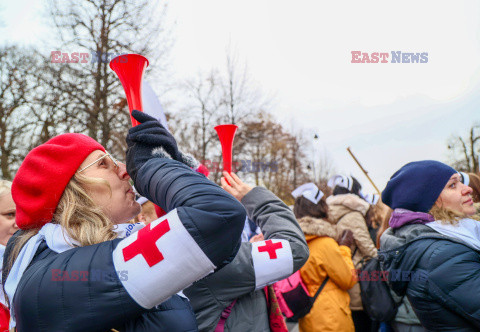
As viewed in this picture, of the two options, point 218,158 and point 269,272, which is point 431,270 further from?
point 218,158

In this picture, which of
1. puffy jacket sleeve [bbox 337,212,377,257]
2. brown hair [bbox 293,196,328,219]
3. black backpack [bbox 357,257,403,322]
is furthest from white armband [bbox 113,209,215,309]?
puffy jacket sleeve [bbox 337,212,377,257]

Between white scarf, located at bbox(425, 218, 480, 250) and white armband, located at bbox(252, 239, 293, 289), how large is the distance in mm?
1043

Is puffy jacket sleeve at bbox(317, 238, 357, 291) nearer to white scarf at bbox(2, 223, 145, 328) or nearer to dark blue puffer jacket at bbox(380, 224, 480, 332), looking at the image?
dark blue puffer jacket at bbox(380, 224, 480, 332)

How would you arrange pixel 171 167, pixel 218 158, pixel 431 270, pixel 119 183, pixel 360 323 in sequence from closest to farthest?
pixel 171 167, pixel 119 183, pixel 431 270, pixel 360 323, pixel 218 158

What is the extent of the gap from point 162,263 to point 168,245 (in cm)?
5

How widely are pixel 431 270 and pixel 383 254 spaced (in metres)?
0.51

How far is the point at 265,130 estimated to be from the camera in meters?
14.5

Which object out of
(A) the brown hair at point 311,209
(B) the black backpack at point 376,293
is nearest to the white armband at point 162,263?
(B) the black backpack at point 376,293

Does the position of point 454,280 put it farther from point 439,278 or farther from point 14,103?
point 14,103

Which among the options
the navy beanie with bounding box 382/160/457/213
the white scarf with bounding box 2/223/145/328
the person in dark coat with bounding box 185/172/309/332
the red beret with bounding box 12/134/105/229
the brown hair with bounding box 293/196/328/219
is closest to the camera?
the white scarf with bounding box 2/223/145/328

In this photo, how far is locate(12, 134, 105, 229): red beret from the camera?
129cm

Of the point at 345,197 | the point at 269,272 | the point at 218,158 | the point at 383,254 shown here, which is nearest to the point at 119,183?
the point at 269,272

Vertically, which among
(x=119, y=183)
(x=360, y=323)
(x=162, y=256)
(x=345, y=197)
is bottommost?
(x=360, y=323)

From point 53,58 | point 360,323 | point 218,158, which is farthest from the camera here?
point 218,158
